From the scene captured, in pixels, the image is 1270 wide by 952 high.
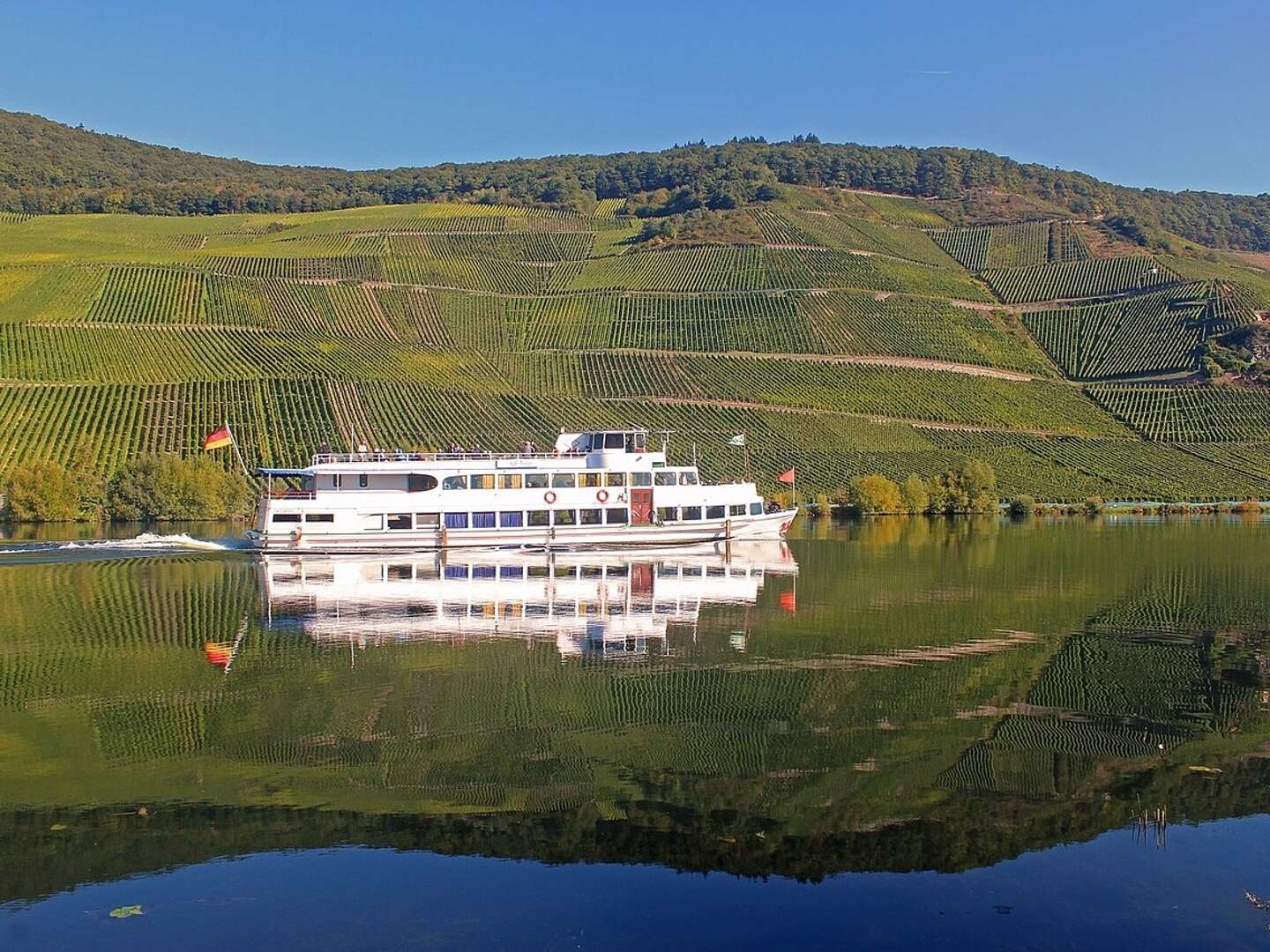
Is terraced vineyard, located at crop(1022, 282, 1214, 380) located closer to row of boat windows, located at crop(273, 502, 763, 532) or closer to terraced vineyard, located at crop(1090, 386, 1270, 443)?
terraced vineyard, located at crop(1090, 386, 1270, 443)

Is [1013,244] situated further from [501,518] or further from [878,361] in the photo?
[501,518]

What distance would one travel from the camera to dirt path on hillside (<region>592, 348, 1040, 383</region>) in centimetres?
11650

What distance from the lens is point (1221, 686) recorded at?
23125mm

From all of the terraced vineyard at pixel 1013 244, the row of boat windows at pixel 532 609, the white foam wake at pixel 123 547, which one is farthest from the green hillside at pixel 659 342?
the row of boat windows at pixel 532 609

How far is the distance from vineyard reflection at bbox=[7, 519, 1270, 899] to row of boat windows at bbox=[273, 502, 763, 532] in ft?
48.1

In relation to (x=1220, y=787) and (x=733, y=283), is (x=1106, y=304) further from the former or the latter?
(x=1220, y=787)

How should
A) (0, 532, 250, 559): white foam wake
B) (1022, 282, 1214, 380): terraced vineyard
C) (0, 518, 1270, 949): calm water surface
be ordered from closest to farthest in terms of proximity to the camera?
(0, 518, 1270, 949): calm water surface < (0, 532, 250, 559): white foam wake < (1022, 282, 1214, 380): terraced vineyard

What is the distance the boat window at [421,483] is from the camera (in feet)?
173

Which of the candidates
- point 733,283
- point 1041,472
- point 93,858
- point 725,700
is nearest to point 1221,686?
point 725,700

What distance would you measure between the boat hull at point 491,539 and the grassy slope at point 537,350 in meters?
34.0

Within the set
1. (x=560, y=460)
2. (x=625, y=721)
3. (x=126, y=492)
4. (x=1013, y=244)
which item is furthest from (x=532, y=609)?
(x=1013, y=244)

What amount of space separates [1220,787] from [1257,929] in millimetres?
4601

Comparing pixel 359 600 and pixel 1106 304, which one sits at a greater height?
pixel 1106 304

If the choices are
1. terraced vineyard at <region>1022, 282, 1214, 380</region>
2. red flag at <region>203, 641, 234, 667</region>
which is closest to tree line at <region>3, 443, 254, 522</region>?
red flag at <region>203, 641, 234, 667</region>
